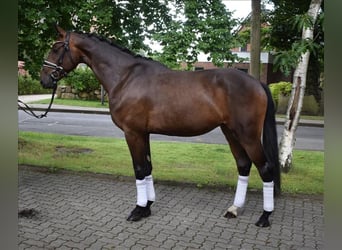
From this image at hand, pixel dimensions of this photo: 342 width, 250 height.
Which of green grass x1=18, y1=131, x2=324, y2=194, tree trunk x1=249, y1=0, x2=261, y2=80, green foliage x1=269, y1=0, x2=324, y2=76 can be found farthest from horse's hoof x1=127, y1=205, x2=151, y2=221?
tree trunk x1=249, y1=0, x2=261, y2=80

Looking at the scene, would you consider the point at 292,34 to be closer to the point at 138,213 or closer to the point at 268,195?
the point at 268,195

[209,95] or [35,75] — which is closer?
[209,95]

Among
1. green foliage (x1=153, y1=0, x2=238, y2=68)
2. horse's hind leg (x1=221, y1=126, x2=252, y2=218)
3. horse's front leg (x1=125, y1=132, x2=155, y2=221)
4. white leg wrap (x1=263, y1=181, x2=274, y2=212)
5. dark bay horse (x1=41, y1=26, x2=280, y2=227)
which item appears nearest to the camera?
dark bay horse (x1=41, y1=26, x2=280, y2=227)

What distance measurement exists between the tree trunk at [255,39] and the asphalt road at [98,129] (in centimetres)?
480

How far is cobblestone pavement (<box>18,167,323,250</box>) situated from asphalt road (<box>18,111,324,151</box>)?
4399 mm

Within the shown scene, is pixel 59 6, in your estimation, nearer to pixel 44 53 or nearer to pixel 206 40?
pixel 44 53

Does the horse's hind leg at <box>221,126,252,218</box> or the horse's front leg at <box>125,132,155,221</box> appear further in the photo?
the horse's hind leg at <box>221,126,252,218</box>

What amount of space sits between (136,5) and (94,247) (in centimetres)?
321

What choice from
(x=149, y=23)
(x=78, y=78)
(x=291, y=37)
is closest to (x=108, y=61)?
(x=149, y=23)

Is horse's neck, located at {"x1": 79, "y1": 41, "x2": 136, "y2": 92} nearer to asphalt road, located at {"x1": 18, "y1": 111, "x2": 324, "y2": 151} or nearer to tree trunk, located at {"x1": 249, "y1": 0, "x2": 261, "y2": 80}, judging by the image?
tree trunk, located at {"x1": 249, "y1": 0, "x2": 261, "y2": 80}

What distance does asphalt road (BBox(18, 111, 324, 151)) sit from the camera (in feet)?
31.9

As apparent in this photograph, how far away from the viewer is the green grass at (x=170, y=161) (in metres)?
5.52
